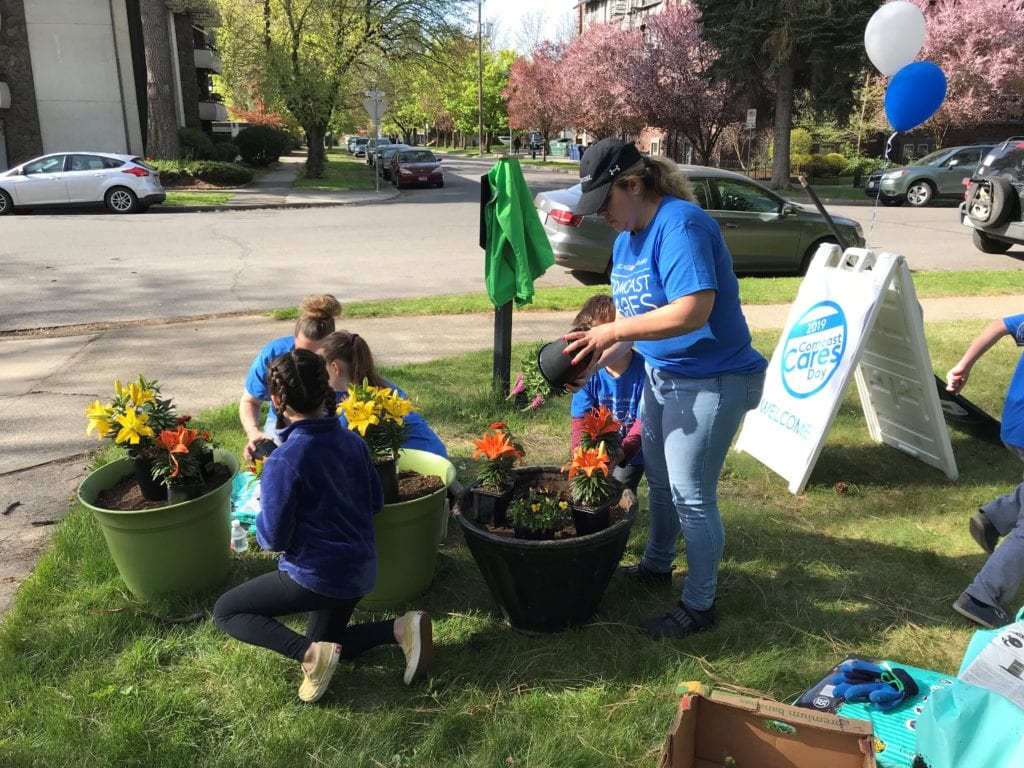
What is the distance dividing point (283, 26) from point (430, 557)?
3005 cm

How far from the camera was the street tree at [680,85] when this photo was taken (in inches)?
1241

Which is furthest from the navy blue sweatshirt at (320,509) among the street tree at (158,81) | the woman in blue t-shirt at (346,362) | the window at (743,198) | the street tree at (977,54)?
the street tree at (977,54)

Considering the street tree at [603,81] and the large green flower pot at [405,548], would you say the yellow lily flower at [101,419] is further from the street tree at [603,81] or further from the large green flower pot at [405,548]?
the street tree at [603,81]

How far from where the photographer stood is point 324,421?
2.49 meters

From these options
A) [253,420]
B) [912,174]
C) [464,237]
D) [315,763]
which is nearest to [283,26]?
[464,237]

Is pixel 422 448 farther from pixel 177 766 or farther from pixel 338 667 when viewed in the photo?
pixel 177 766

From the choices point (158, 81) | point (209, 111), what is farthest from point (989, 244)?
point (209, 111)

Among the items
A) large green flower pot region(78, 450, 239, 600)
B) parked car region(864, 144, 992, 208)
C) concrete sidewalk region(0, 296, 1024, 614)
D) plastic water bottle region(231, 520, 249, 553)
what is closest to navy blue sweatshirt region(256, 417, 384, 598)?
large green flower pot region(78, 450, 239, 600)

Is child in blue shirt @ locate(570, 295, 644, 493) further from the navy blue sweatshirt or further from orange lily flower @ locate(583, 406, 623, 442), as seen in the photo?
the navy blue sweatshirt

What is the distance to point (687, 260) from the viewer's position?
237cm

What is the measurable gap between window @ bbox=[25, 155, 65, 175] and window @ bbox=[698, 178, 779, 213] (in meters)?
15.0

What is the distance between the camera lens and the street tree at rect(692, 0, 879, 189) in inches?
862

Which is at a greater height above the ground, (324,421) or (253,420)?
(324,421)

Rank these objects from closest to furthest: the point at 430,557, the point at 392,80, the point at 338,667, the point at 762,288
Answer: the point at 338,667 < the point at 430,557 < the point at 762,288 < the point at 392,80
